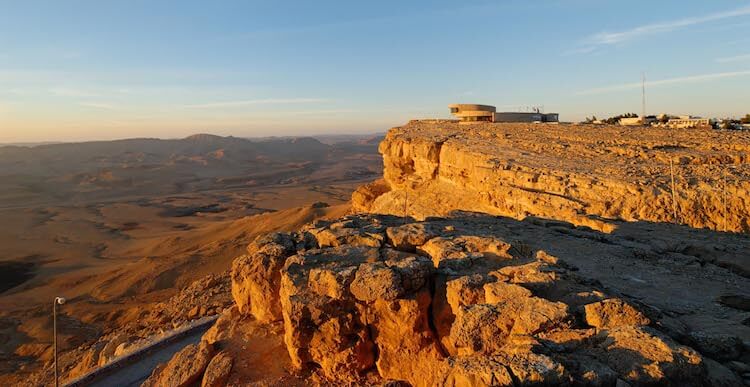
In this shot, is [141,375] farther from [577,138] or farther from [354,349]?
[577,138]

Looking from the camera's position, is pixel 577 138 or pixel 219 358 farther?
pixel 577 138

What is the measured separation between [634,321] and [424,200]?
15.5m

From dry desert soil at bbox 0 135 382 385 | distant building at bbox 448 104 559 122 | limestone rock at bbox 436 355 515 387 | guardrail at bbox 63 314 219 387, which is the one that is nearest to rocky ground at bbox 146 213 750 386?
limestone rock at bbox 436 355 515 387

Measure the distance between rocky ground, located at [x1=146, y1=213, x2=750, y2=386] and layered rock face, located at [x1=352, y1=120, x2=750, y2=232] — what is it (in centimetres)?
492

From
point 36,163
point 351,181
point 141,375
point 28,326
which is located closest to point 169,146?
point 36,163

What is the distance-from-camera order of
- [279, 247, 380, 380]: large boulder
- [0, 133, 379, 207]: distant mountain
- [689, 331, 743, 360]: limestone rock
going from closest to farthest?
[689, 331, 743, 360]: limestone rock, [279, 247, 380, 380]: large boulder, [0, 133, 379, 207]: distant mountain

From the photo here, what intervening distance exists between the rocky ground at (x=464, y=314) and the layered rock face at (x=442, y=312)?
18mm

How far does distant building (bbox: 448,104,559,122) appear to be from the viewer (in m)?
32.9

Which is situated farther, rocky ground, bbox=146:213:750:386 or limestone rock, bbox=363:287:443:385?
limestone rock, bbox=363:287:443:385

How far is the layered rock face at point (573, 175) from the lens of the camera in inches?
564

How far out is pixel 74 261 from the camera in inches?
1230

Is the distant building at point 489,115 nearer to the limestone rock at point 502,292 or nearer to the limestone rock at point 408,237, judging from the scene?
the limestone rock at point 408,237

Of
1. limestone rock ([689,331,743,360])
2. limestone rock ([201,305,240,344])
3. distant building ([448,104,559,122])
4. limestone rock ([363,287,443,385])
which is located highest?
distant building ([448,104,559,122])

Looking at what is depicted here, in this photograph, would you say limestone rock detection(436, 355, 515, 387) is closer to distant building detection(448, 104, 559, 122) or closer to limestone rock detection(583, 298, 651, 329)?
limestone rock detection(583, 298, 651, 329)
